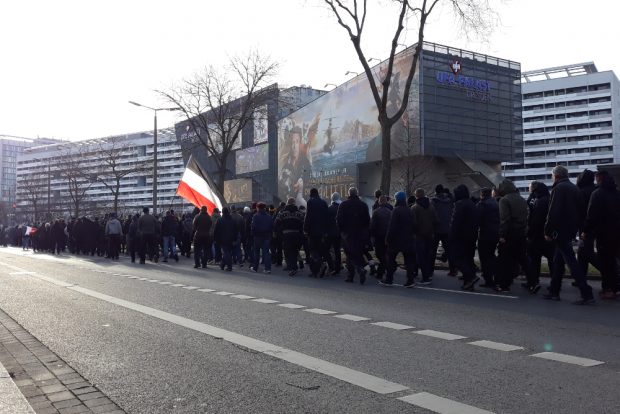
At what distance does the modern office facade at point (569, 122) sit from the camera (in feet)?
356

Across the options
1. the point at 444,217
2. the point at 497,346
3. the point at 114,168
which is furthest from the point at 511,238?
the point at 114,168

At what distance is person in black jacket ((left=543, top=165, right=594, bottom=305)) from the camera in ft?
30.4

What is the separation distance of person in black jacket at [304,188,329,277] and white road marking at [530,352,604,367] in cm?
856

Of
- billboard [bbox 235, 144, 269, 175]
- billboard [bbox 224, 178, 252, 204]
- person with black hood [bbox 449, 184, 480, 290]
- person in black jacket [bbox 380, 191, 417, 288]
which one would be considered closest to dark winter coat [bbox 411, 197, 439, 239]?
person in black jacket [bbox 380, 191, 417, 288]

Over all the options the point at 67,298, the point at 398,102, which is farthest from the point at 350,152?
the point at 67,298

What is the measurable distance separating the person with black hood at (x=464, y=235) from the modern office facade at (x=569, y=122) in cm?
9888

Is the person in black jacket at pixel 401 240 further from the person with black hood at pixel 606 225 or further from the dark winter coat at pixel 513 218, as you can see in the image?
the person with black hood at pixel 606 225

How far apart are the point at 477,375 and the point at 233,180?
7914 centimetres

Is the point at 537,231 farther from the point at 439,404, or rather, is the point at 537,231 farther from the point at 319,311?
the point at 439,404

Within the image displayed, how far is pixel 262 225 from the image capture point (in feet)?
54.4

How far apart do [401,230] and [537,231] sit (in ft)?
8.66

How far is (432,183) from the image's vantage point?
178 feet

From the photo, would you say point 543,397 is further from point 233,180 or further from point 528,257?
point 233,180

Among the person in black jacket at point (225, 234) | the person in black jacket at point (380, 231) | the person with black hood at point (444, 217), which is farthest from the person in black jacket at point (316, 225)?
the person in black jacket at point (225, 234)
